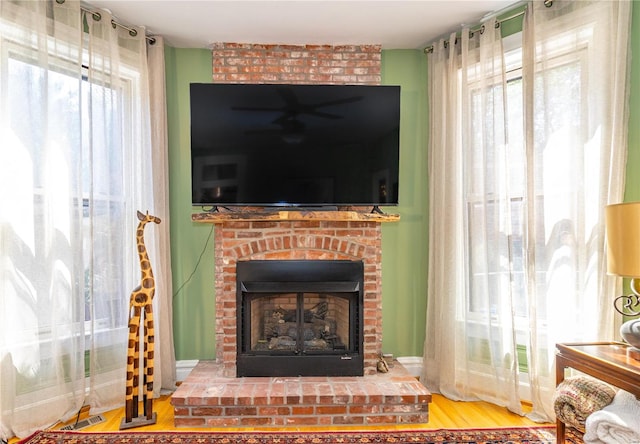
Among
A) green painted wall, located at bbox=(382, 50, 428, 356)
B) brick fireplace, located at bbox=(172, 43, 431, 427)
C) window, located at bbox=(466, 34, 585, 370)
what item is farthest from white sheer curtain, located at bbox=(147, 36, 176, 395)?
window, located at bbox=(466, 34, 585, 370)

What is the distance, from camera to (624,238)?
1.87m

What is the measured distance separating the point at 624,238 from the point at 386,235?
1696mm

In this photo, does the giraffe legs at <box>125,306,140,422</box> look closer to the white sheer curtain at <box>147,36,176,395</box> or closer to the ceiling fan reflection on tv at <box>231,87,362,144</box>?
the white sheer curtain at <box>147,36,176,395</box>

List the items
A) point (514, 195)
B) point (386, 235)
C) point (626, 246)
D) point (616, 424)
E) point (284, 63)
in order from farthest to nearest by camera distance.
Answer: point (386, 235) < point (284, 63) < point (514, 195) < point (626, 246) < point (616, 424)

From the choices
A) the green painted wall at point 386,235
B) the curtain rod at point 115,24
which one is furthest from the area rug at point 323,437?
the curtain rod at point 115,24

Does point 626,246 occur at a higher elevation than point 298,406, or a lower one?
higher

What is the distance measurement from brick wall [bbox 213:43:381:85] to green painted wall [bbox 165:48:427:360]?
19 cm

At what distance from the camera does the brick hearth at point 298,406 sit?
256cm

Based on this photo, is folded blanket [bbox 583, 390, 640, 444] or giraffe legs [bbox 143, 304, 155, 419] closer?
folded blanket [bbox 583, 390, 640, 444]

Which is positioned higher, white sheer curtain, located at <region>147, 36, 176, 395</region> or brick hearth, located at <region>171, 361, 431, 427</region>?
white sheer curtain, located at <region>147, 36, 176, 395</region>

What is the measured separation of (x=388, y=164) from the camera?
3.03m

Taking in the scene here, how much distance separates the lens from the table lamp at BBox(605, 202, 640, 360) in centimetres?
183

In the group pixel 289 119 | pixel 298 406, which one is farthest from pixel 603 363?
pixel 289 119

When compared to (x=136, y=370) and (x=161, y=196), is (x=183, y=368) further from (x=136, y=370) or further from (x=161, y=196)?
(x=161, y=196)
